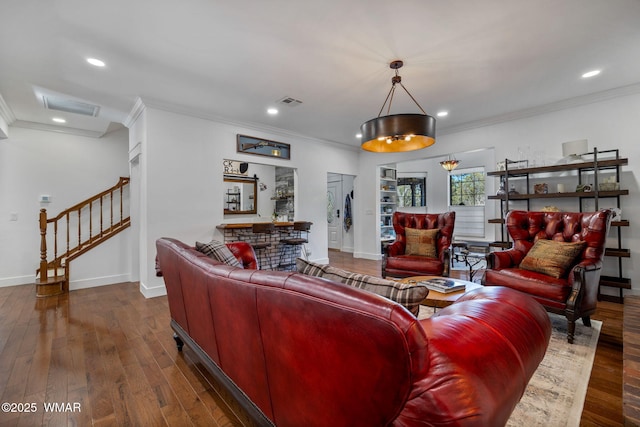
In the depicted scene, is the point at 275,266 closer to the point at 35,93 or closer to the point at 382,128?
the point at 382,128

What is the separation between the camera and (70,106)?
398 centimetres

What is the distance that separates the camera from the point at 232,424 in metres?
1.51

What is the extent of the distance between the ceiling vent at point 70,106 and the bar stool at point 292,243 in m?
3.43

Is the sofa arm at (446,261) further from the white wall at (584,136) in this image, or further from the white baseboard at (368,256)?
the white baseboard at (368,256)

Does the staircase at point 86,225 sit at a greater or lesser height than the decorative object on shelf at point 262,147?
lesser

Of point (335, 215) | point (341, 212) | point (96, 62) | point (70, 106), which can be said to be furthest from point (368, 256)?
point (70, 106)

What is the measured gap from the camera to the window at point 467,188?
7438mm

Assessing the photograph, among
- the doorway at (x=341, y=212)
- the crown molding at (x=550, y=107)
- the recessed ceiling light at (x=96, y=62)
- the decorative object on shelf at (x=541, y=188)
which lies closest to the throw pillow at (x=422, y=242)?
the decorative object on shelf at (x=541, y=188)

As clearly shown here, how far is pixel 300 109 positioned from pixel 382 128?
7.36ft

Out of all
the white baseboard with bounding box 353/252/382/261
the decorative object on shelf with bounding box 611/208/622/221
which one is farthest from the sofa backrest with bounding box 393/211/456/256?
the white baseboard with bounding box 353/252/382/261

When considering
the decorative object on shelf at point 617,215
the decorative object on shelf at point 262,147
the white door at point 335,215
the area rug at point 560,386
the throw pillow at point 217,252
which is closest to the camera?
the area rug at point 560,386

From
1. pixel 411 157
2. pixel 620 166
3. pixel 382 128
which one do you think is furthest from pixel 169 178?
pixel 620 166

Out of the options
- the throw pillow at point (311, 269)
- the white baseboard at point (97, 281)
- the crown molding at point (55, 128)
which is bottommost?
the white baseboard at point (97, 281)

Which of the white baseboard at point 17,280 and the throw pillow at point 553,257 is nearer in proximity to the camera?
the throw pillow at point 553,257
